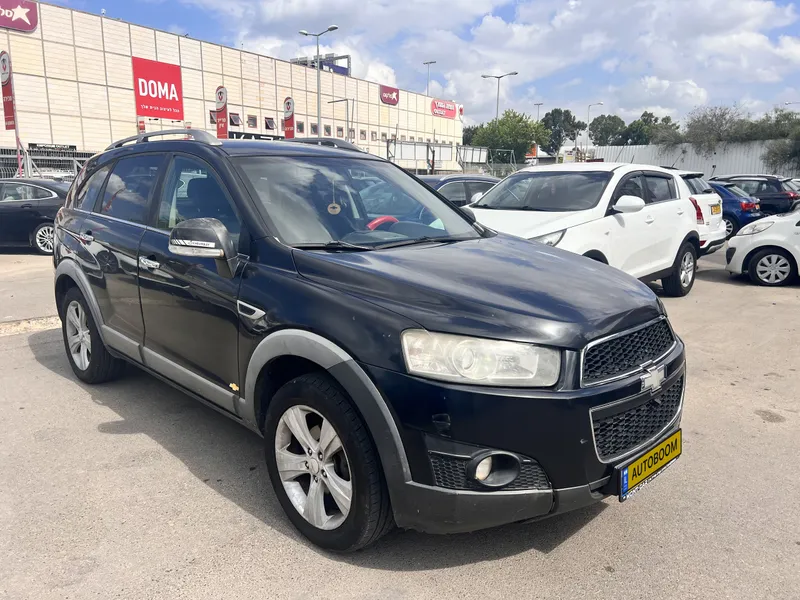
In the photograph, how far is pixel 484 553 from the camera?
9.29 feet

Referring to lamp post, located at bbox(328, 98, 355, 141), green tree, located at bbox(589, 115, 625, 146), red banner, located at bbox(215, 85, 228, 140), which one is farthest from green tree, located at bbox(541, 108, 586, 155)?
red banner, located at bbox(215, 85, 228, 140)

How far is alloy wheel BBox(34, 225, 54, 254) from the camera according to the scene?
12156mm

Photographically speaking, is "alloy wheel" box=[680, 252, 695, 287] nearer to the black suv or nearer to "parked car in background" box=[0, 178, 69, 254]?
the black suv

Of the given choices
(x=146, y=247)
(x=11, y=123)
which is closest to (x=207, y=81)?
(x=11, y=123)

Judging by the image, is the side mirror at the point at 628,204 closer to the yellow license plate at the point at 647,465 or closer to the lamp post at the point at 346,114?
the yellow license plate at the point at 647,465

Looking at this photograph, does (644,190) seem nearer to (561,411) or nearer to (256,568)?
(561,411)

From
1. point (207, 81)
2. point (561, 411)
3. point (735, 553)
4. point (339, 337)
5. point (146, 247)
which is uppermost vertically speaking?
point (207, 81)

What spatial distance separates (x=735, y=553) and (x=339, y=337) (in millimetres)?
2018

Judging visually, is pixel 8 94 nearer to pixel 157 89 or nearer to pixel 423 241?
pixel 157 89

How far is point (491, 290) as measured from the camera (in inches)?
105

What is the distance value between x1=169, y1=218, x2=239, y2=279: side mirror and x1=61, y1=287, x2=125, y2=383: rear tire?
186 cm

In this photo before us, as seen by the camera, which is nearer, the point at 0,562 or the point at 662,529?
the point at 0,562

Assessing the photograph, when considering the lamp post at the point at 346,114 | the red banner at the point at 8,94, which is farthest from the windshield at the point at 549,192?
the lamp post at the point at 346,114

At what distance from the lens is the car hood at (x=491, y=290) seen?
245 cm
